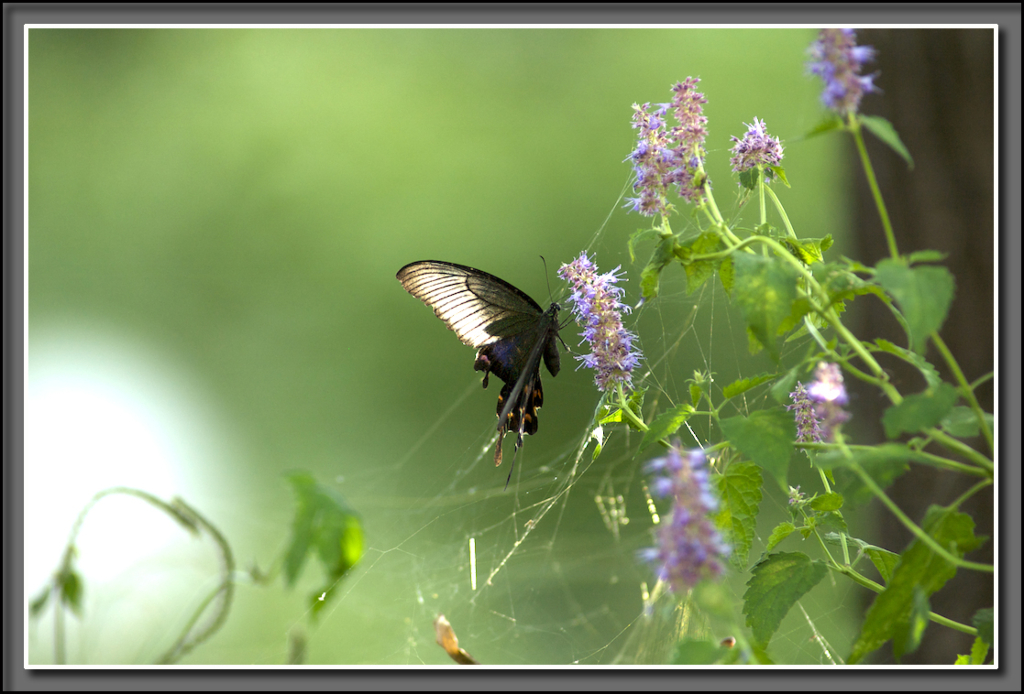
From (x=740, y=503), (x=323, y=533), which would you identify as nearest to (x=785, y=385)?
(x=740, y=503)

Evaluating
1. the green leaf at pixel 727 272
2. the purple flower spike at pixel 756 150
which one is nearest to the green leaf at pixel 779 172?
the purple flower spike at pixel 756 150

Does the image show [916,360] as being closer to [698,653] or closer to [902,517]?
[902,517]

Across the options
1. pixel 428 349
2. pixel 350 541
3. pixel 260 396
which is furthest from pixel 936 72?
pixel 260 396

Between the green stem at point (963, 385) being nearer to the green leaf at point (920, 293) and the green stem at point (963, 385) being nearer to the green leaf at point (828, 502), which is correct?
the green leaf at point (920, 293)

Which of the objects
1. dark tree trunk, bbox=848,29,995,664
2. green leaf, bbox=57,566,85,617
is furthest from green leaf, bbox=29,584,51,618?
dark tree trunk, bbox=848,29,995,664

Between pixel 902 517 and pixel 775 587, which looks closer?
pixel 902 517
